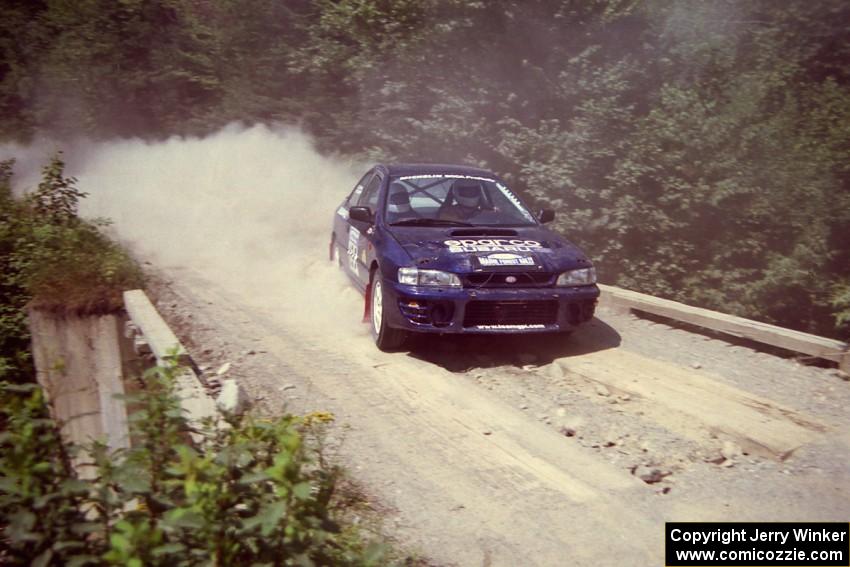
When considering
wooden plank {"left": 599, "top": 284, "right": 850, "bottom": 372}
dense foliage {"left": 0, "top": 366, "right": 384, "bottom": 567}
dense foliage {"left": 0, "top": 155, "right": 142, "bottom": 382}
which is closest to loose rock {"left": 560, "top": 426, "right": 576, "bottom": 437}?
dense foliage {"left": 0, "top": 366, "right": 384, "bottom": 567}

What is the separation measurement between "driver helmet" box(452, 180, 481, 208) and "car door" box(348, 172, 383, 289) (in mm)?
774

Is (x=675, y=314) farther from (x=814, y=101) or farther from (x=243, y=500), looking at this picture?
(x=814, y=101)

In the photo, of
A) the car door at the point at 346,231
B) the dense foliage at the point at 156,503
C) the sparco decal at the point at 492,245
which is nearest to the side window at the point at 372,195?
the car door at the point at 346,231

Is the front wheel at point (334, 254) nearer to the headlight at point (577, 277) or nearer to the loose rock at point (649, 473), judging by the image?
the headlight at point (577, 277)

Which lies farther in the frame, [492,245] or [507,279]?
[492,245]

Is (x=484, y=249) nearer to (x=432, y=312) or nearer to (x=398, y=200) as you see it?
(x=432, y=312)

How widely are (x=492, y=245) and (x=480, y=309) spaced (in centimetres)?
63

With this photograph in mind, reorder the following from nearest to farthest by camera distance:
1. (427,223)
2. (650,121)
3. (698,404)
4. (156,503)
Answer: (156,503), (698,404), (427,223), (650,121)

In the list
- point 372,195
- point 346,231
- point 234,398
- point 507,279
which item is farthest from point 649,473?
point 346,231

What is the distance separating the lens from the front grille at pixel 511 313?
593 centimetres

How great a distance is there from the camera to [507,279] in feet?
19.6

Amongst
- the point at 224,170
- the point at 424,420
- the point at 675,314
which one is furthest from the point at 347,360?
the point at 224,170

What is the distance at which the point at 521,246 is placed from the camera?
6320 mm

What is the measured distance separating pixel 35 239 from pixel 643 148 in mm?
8642
